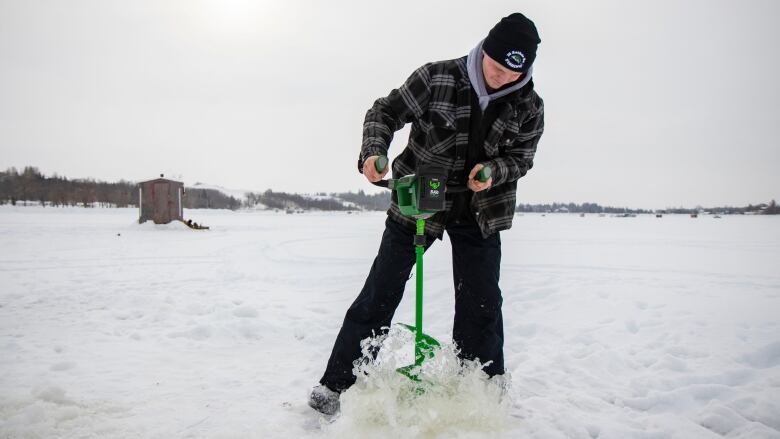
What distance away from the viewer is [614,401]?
8.39 feet

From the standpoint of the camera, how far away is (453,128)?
2221mm

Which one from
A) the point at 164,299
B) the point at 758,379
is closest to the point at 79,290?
the point at 164,299

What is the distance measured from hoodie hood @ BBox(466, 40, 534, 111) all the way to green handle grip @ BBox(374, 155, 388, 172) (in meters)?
0.68

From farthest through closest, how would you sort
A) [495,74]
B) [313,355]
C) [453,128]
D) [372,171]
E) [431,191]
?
[313,355] → [453,128] → [495,74] → [372,171] → [431,191]

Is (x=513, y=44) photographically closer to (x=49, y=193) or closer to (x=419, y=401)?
(x=419, y=401)

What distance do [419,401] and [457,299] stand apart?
650 mm

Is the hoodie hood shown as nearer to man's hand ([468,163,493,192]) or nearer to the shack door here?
man's hand ([468,163,493,192])

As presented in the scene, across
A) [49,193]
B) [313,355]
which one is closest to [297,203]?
[49,193]

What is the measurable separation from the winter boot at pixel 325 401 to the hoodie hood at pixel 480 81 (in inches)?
70.6

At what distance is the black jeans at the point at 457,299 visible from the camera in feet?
7.66

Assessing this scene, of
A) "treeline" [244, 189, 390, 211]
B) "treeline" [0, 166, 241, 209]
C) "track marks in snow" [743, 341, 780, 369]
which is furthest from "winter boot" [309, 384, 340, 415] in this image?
"treeline" [244, 189, 390, 211]

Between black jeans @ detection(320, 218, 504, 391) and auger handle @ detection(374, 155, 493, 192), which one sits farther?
black jeans @ detection(320, 218, 504, 391)

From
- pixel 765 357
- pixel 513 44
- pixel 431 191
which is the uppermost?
pixel 513 44

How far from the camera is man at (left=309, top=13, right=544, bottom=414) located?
7.10 ft
